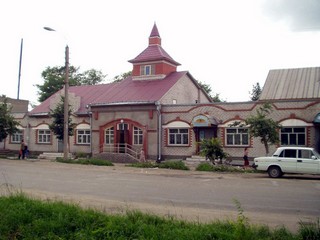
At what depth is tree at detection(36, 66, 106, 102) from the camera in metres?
61.0

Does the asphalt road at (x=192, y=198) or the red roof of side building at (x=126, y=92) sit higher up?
the red roof of side building at (x=126, y=92)

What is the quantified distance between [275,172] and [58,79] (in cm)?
4721

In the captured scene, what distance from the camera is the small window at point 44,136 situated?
39.6m

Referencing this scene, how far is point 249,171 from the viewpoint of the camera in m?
23.8

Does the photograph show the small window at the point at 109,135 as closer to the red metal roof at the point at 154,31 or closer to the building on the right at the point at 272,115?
the building on the right at the point at 272,115

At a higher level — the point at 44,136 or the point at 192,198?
the point at 44,136

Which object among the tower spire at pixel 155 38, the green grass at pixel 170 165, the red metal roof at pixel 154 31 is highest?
the red metal roof at pixel 154 31

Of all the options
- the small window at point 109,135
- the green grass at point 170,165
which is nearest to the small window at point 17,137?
the small window at point 109,135

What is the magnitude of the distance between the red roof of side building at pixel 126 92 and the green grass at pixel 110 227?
23245mm

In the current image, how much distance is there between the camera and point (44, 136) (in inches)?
1569

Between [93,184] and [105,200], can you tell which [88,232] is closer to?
[105,200]

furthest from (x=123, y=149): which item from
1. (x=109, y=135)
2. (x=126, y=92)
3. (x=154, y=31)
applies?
(x=154, y=31)

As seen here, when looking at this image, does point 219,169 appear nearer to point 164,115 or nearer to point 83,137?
point 164,115

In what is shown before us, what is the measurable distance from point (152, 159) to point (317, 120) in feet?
43.4
